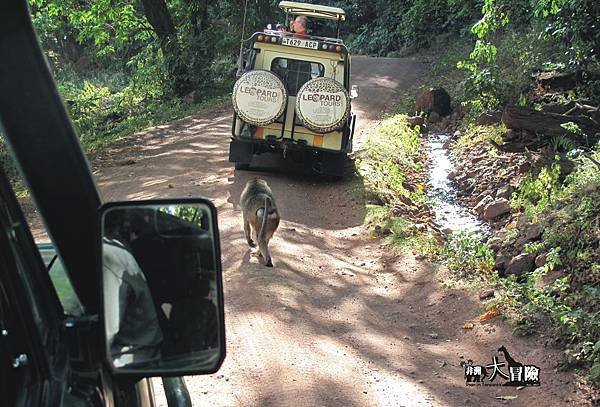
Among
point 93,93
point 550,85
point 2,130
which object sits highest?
point 2,130

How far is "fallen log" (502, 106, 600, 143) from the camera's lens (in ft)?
40.0

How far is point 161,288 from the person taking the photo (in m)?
2.04

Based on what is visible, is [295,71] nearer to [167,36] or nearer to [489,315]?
[489,315]

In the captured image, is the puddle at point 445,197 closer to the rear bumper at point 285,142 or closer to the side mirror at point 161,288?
the rear bumper at point 285,142

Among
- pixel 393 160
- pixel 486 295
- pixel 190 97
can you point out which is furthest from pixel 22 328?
pixel 190 97

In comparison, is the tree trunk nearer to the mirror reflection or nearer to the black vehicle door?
the mirror reflection

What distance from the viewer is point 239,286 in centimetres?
755

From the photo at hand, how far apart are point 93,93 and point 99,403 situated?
992 inches

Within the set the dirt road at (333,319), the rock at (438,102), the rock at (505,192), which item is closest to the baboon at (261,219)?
the dirt road at (333,319)

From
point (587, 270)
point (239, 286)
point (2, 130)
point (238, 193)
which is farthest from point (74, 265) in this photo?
point (238, 193)

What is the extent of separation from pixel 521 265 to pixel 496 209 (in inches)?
111

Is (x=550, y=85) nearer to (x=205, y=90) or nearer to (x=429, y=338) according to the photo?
(x=429, y=338)

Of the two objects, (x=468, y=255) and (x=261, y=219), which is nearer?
(x=261, y=219)

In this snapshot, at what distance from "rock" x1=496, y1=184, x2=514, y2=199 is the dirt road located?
2.27 meters
